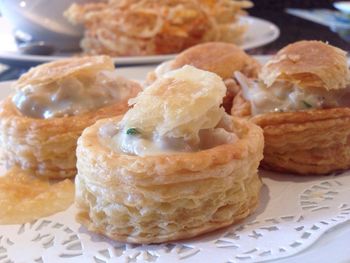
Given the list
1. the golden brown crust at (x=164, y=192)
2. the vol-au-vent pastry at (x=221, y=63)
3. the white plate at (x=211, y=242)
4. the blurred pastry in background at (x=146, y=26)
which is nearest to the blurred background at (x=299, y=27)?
the blurred pastry in background at (x=146, y=26)

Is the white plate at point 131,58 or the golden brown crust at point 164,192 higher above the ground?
the golden brown crust at point 164,192

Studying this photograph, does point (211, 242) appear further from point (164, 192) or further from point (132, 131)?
point (132, 131)

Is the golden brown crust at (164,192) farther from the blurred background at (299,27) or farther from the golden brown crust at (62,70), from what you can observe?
the blurred background at (299,27)

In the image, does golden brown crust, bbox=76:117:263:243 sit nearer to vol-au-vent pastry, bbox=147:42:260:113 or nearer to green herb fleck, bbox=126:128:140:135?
green herb fleck, bbox=126:128:140:135

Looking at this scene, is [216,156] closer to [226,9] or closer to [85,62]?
[85,62]

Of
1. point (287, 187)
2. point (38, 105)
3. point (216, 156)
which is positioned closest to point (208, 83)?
point (216, 156)

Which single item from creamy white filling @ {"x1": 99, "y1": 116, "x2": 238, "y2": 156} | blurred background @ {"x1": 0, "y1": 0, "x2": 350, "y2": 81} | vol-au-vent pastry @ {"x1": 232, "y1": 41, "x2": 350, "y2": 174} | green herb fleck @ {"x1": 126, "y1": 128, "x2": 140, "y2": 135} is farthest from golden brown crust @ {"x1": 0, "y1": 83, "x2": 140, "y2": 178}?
blurred background @ {"x1": 0, "y1": 0, "x2": 350, "y2": 81}

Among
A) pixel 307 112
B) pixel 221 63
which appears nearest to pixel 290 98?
pixel 307 112
